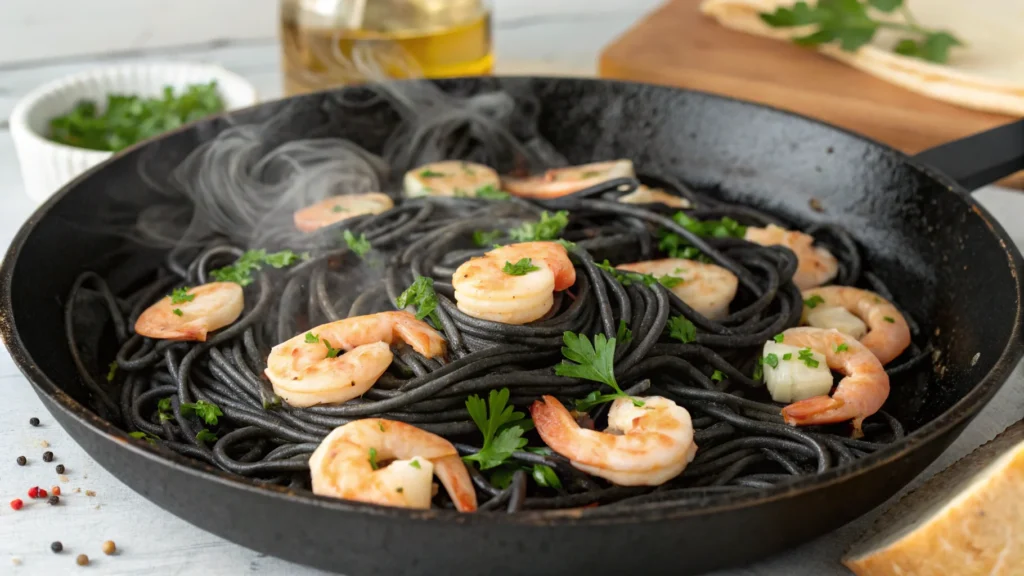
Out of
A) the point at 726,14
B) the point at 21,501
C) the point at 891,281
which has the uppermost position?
the point at 726,14

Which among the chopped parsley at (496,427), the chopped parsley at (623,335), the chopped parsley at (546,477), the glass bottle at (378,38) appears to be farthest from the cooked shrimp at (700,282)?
the glass bottle at (378,38)

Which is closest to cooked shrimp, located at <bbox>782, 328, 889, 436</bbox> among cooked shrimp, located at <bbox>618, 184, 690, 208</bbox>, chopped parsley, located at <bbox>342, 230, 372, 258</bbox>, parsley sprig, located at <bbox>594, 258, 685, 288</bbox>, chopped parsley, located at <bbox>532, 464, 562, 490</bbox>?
parsley sprig, located at <bbox>594, 258, 685, 288</bbox>

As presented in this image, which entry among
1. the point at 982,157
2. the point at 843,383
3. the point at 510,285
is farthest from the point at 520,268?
the point at 982,157

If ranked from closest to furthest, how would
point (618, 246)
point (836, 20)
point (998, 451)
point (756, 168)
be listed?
point (998, 451), point (618, 246), point (756, 168), point (836, 20)

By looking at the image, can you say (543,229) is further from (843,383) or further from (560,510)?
(560,510)

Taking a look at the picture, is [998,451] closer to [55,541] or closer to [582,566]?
[582,566]

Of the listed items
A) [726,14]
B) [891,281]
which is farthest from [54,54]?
[891,281]

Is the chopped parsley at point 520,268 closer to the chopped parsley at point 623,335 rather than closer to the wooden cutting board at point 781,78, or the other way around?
the chopped parsley at point 623,335
